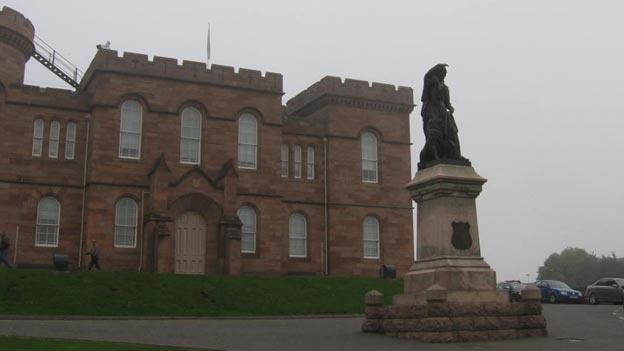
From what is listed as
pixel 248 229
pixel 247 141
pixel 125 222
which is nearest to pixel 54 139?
pixel 125 222

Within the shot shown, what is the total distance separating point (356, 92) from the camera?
1686 inches

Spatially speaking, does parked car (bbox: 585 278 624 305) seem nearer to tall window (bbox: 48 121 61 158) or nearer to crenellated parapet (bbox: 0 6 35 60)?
tall window (bbox: 48 121 61 158)

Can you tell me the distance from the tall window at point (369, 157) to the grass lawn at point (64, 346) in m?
29.1

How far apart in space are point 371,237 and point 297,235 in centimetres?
435

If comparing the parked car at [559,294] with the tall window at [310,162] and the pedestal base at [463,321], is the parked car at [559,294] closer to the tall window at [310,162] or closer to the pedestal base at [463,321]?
the tall window at [310,162]

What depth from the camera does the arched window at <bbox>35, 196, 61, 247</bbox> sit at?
35438 mm

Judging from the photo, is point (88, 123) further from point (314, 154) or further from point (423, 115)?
point (423, 115)

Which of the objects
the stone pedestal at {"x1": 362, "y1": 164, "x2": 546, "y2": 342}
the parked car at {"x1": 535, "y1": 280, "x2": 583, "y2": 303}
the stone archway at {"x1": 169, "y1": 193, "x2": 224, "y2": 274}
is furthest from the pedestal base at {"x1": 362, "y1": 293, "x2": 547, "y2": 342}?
the parked car at {"x1": 535, "y1": 280, "x2": 583, "y2": 303}

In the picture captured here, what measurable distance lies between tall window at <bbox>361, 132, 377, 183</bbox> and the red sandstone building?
944 mm

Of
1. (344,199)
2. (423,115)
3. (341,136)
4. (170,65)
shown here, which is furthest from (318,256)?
(423,115)

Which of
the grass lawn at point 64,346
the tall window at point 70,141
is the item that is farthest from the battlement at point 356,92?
the grass lawn at point 64,346

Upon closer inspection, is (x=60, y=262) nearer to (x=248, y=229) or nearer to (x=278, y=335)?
(x=248, y=229)

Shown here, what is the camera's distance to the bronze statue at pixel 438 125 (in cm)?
1772

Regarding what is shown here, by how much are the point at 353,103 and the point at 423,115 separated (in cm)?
2422
